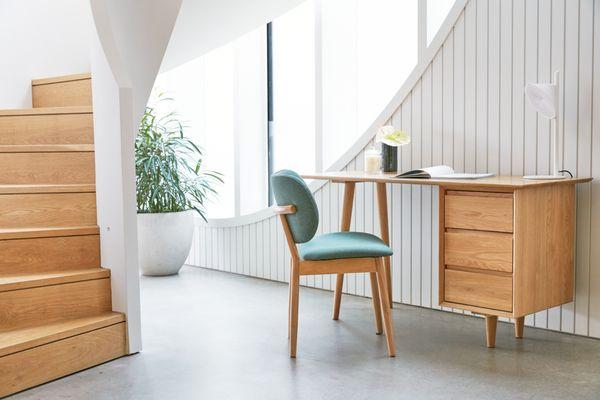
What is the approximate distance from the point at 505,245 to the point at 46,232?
197 cm

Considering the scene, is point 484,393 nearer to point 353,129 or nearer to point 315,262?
point 315,262

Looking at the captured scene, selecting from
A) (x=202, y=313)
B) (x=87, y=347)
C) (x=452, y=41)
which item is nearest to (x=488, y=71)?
(x=452, y=41)

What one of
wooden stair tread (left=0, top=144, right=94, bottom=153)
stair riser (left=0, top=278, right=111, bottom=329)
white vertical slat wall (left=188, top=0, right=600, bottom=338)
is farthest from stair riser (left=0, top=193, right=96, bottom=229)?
white vertical slat wall (left=188, top=0, right=600, bottom=338)

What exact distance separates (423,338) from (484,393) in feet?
2.56

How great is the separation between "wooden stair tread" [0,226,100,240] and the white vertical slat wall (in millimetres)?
1649

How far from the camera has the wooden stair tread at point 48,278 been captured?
320 cm

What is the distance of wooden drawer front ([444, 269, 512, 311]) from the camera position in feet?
10.9

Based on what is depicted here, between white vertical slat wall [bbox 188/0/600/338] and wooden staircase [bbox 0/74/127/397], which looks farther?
white vertical slat wall [bbox 188/0/600/338]

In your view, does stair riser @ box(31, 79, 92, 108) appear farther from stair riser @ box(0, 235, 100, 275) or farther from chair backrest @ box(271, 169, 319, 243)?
chair backrest @ box(271, 169, 319, 243)

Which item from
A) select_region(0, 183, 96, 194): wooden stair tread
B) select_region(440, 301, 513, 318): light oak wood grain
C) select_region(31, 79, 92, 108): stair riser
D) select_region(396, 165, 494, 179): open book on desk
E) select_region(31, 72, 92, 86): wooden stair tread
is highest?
select_region(31, 72, 92, 86): wooden stair tread

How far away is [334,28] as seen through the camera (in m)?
4.84

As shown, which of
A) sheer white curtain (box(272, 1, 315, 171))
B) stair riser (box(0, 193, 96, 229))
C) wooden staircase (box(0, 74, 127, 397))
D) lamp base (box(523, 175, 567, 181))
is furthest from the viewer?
sheer white curtain (box(272, 1, 315, 171))

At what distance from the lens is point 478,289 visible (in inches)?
134

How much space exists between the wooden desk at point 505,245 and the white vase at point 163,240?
6.83 feet
